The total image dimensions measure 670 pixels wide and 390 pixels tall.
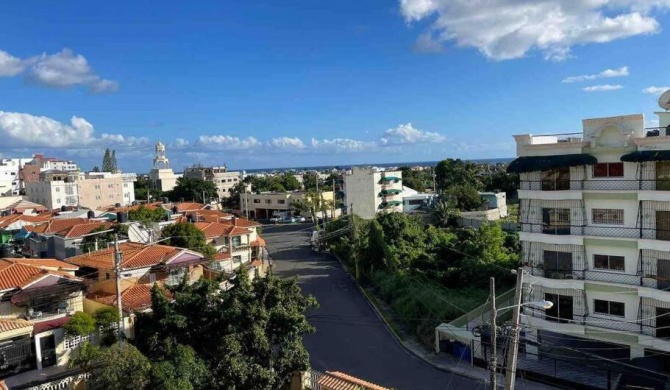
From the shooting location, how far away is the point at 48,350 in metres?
19.0

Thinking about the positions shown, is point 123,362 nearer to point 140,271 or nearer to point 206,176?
point 140,271

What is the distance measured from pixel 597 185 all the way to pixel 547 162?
215 cm

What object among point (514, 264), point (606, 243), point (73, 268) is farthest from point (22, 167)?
point (606, 243)

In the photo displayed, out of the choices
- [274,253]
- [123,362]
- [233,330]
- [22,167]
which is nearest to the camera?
[123,362]

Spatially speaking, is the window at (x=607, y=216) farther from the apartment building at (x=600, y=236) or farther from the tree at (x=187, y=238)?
the tree at (x=187, y=238)

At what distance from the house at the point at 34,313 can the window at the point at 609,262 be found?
2109cm

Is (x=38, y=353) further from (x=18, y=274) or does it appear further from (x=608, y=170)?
(x=608, y=170)

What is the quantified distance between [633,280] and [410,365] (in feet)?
31.8

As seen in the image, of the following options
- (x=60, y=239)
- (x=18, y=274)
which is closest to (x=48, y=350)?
(x=18, y=274)

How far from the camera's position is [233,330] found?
15.8m

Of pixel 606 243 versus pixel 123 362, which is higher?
pixel 606 243

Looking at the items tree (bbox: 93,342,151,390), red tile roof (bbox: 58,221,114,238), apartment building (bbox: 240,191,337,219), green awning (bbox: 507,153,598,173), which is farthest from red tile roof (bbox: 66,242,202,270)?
apartment building (bbox: 240,191,337,219)

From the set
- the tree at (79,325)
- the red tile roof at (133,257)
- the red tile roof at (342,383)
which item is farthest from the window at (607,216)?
the tree at (79,325)

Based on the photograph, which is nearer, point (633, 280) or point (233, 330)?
point (233, 330)
